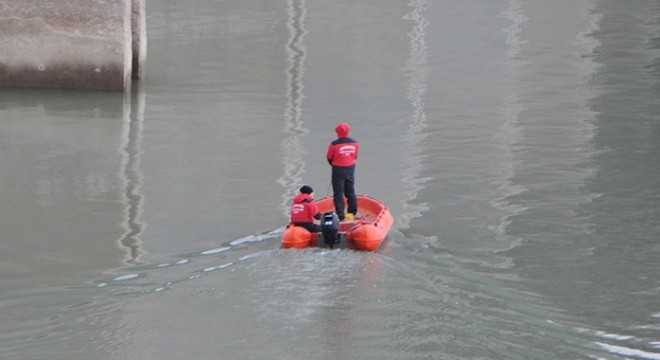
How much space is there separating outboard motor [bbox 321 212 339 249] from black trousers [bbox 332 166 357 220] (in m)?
1.06

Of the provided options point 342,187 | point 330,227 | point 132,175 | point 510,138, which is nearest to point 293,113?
point 510,138

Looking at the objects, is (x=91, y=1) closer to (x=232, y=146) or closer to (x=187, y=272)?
(x=232, y=146)

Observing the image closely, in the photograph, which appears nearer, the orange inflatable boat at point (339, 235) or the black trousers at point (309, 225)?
the orange inflatable boat at point (339, 235)

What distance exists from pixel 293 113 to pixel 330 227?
405 inches

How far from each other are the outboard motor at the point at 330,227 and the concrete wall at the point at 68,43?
12.1 metres

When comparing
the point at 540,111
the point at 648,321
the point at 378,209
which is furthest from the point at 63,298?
the point at 540,111

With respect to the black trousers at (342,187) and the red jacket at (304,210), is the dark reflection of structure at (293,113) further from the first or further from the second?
the red jacket at (304,210)

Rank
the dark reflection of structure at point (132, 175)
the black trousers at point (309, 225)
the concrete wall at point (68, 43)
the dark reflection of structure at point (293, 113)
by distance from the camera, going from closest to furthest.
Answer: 1. the black trousers at point (309, 225)
2. the dark reflection of structure at point (132, 175)
3. the dark reflection of structure at point (293, 113)
4. the concrete wall at point (68, 43)

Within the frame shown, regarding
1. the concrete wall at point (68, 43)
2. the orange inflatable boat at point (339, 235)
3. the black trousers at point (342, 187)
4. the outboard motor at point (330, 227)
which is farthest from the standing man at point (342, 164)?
the concrete wall at point (68, 43)

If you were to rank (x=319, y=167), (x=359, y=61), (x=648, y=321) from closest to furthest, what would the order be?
(x=648, y=321)
(x=319, y=167)
(x=359, y=61)

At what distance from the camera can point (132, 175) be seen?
842 inches

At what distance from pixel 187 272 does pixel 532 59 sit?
2059 cm

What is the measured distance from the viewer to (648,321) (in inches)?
571

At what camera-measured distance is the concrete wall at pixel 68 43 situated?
88.3 feet
